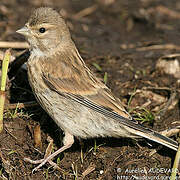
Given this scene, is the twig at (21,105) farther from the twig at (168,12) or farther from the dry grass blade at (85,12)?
Result: the twig at (168,12)

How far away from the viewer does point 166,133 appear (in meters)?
Answer: 5.23

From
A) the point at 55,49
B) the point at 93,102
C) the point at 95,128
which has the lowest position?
the point at 95,128

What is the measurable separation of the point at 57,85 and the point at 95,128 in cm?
71

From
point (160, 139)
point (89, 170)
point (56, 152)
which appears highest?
point (160, 139)

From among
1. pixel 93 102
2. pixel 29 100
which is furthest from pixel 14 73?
pixel 93 102

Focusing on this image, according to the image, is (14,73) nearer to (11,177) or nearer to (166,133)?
(11,177)

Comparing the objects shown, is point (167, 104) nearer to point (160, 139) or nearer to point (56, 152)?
point (160, 139)

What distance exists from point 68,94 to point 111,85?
57.0 inches

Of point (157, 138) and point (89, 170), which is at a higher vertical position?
point (157, 138)

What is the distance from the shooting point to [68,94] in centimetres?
493

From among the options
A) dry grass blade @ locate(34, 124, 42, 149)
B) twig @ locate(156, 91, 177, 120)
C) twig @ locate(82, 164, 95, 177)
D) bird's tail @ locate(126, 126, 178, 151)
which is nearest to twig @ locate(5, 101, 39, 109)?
dry grass blade @ locate(34, 124, 42, 149)

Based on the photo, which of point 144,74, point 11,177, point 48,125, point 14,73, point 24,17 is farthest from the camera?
point 24,17

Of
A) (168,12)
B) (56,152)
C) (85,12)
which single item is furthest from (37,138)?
(168,12)

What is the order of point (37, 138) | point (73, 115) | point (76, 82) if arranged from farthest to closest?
1. point (37, 138)
2. point (76, 82)
3. point (73, 115)
